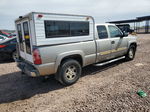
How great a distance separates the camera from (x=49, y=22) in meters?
3.32

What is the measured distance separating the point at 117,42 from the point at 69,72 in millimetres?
2727

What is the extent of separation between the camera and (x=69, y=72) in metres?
3.96

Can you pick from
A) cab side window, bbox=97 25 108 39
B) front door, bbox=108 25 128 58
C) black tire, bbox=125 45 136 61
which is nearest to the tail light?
cab side window, bbox=97 25 108 39

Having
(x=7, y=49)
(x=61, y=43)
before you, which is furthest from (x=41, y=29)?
(x=7, y=49)

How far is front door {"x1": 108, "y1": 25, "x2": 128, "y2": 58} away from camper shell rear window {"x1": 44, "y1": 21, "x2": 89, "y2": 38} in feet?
4.91

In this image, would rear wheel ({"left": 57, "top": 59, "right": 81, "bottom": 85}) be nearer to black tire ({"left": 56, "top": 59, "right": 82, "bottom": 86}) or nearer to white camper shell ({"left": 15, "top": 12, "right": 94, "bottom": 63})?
black tire ({"left": 56, "top": 59, "right": 82, "bottom": 86})

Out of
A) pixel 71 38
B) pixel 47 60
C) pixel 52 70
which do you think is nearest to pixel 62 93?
pixel 52 70

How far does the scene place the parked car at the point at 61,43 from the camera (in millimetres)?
3205

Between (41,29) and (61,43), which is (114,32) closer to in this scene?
(61,43)

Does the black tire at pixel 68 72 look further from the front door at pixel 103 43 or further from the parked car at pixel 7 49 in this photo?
the parked car at pixel 7 49

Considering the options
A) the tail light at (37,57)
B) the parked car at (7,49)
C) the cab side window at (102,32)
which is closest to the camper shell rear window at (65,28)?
the tail light at (37,57)

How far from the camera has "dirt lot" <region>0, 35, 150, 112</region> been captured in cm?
285

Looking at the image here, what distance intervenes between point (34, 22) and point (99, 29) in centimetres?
257

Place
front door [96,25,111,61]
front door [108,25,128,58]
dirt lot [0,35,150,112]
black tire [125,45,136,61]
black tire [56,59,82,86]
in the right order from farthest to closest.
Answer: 1. black tire [125,45,136,61]
2. front door [108,25,128,58]
3. front door [96,25,111,61]
4. black tire [56,59,82,86]
5. dirt lot [0,35,150,112]
